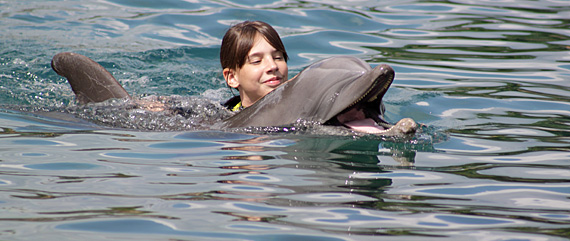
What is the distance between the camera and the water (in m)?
3.01

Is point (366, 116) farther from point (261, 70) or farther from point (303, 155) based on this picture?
point (261, 70)

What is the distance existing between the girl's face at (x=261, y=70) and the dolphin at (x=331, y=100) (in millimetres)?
756

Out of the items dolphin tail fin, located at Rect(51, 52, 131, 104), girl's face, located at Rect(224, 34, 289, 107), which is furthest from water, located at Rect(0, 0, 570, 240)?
girl's face, located at Rect(224, 34, 289, 107)

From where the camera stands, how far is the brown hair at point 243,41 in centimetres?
566

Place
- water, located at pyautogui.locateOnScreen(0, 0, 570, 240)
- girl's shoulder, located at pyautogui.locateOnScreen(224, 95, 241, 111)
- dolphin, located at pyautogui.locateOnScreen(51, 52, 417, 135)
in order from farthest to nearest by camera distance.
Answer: girl's shoulder, located at pyautogui.locateOnScreen(224, 95, 241, 111) < dolphin, located at pyautogui.locateOnScreen(51, 52, 417, 135) < water, located at pyautogui.locateOnScreen(0, 0, 570, 240)

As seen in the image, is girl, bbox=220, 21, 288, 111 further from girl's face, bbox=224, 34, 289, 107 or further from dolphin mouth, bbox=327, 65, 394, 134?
dolphin mouth, bbox=327, 65, 394, 134

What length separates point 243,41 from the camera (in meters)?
5.69

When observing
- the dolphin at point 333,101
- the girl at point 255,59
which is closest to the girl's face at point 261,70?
the girl at point 255,59

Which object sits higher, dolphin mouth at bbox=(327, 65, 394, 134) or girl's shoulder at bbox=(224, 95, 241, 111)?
dolphin mouth at bbox=(327, 65, 394, 134)

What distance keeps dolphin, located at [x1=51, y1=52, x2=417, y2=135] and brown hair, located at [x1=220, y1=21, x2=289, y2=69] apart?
89 cm

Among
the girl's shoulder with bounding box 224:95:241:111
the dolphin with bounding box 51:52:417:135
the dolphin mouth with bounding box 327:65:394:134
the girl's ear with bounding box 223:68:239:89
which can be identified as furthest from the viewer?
the girl's shoulder with bounding box 224:95:241:111

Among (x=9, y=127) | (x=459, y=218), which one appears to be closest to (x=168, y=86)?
(x=9, y=127)

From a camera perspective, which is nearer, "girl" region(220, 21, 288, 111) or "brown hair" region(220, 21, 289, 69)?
"girl" region(220, 21, 288, 111)

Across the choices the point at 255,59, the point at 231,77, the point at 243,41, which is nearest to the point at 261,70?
the point at 255,59
